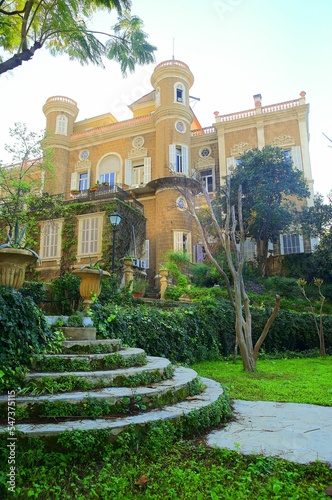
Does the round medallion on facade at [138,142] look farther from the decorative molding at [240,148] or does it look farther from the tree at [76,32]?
the tree at [76,32]

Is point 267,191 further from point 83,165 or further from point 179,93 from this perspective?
point 83,165

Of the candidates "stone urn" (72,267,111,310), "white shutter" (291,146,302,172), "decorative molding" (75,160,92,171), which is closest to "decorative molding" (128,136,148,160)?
"decorative molding" (75,160,92,171)

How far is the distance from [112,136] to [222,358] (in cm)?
1970

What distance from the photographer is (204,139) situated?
24000 mm

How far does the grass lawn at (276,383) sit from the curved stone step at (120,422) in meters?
1.51

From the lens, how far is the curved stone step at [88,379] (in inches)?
120

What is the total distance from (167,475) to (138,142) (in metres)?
23.4

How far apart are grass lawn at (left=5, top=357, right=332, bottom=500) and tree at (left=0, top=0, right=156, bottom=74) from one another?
25.0 ft

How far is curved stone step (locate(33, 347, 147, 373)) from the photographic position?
3.38 meters

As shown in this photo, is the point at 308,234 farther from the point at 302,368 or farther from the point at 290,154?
the point at 302,368

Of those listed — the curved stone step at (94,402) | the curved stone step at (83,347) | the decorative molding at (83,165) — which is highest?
the decorative molding at (83,165)

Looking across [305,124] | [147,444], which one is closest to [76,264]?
[147,444]

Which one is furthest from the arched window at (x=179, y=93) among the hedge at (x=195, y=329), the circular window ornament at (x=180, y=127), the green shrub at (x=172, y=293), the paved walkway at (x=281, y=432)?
the paved walkway at (x=281, y=432)

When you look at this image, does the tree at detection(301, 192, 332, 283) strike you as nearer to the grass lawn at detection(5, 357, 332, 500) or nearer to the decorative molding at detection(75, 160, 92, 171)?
the decorative molding at detection(75, 160, 92, 171)
